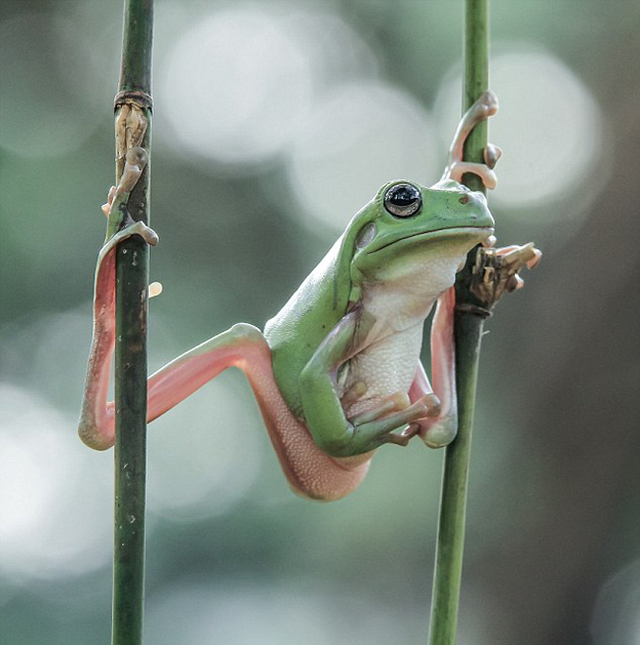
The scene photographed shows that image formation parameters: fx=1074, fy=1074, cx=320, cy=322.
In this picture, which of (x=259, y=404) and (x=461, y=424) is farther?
(x=259, y=404)

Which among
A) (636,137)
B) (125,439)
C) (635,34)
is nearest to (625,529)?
(636,137)

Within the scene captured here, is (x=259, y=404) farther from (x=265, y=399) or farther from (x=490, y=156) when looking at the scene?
(x=490, y=156)

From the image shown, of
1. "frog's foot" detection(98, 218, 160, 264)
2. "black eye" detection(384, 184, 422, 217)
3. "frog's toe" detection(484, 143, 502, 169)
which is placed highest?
"frog's toe" detection(484, 143, 502, 169)

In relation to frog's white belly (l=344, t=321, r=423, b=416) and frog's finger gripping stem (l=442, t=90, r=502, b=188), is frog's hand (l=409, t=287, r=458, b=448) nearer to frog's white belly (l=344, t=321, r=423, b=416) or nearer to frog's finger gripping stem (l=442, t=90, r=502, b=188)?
frog's white belly (l=344, t=321, r=423, b=416)

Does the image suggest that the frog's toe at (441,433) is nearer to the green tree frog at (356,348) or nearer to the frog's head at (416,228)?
the green tree frog at (356,348)

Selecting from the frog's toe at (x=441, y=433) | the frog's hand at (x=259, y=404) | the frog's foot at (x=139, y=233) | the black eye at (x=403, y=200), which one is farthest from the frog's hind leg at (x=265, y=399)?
the frog's foot at (x=139, y=233)

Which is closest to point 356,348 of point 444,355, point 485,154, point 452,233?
point 444,355

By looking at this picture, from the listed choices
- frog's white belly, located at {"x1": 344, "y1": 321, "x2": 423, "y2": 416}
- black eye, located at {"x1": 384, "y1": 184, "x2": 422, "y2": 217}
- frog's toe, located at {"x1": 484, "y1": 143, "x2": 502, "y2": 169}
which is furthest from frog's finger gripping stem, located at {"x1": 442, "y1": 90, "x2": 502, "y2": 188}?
frog's white belly, located at {"x1": 344, "y1": 321, "x2": 423, "y2": 416}
